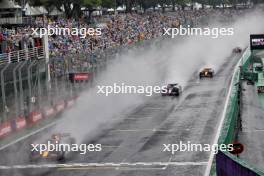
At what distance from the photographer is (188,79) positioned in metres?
76.8

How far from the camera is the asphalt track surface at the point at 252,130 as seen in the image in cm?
3718

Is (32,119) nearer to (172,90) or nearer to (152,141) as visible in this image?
(152,141)

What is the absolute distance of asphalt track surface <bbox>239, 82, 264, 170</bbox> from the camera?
37.2 metres

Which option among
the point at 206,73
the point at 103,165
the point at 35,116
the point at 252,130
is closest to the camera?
the point at 103,165

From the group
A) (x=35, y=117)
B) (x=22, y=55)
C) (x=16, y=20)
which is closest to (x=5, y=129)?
(x=35, y=117)

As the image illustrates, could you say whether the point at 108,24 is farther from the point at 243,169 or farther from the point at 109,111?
the point at 243,169

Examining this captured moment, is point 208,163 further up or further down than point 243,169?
further down

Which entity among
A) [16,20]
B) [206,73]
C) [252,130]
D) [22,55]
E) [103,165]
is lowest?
[252,130]

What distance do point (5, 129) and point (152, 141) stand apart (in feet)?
29.6

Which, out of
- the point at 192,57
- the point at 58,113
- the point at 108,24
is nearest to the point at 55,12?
Result: the point at 108,24

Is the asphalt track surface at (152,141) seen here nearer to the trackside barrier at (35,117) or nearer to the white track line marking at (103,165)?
the white track line marking at (103,165)

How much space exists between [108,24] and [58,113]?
96.2 feet

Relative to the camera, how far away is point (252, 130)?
45688mm

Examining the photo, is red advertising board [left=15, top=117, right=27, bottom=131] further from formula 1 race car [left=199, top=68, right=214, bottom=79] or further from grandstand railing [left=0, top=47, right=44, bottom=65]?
formula 1 race car [left=199, top=68, right=214, bottom=79]
